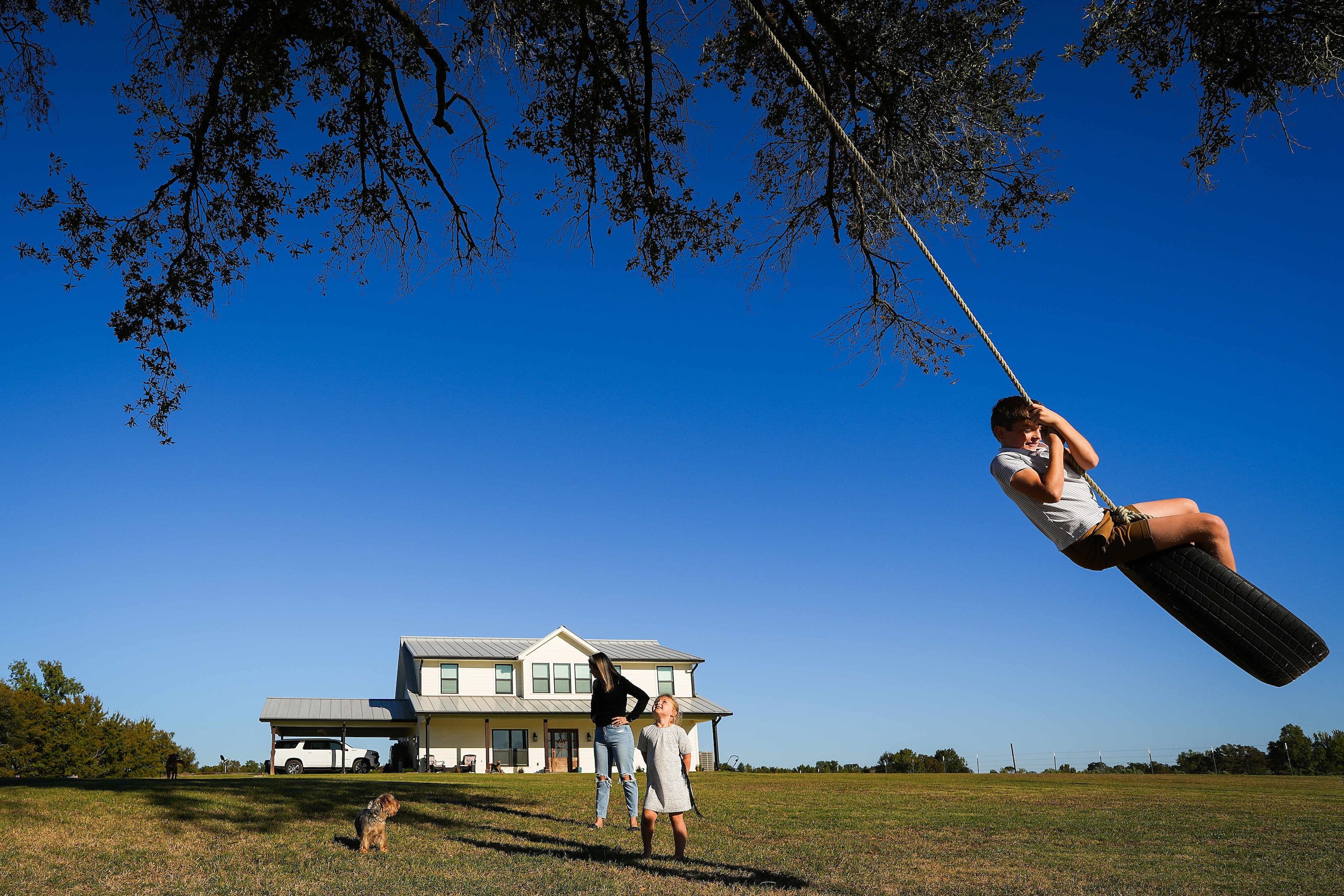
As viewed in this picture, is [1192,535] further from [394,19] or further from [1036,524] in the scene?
[394,19]

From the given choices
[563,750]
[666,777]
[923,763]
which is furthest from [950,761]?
[666,777]

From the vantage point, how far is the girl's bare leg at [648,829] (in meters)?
8.28

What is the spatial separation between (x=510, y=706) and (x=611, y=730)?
34294 mm

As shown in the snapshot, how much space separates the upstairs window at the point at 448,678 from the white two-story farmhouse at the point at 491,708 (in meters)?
0.04

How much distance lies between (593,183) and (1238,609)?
800cm

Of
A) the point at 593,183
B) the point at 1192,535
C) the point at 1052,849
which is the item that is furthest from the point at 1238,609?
the point at 593,183

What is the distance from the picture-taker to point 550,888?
694 centimetres

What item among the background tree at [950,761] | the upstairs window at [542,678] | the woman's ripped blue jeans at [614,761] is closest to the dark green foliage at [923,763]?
the background tree at [950,761]

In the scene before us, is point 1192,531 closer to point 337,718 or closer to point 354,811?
point 354,811

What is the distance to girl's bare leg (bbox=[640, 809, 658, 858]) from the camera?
8.28 m

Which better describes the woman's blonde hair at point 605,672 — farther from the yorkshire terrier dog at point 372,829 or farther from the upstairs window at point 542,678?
the upstairs window at point 542,678

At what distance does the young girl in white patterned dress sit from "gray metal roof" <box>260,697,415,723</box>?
118ft

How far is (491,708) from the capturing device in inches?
1668

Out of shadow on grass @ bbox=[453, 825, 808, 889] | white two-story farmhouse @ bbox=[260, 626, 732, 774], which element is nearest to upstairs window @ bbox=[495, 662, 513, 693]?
white two-story farmhouse @ bbox=[260, 626, 732, 774]
